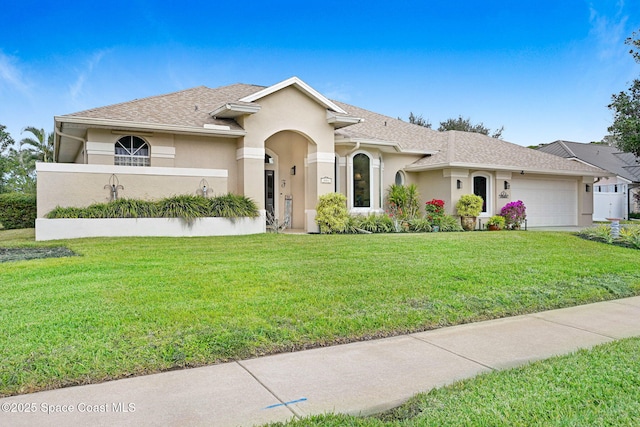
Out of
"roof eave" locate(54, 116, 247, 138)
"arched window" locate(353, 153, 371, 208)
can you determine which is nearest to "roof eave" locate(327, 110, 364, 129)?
"arched window" locate(353, 153, 371, 208)

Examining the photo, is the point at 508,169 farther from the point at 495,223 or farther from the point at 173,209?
the point at 173,209

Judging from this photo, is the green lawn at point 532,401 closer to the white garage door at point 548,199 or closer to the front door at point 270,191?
the front door at point 270,191

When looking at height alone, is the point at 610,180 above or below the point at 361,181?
above

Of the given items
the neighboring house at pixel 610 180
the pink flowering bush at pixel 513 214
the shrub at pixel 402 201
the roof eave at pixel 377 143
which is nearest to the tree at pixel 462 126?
the neighboring house at pixel 610 180

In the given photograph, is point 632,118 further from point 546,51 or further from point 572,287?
point 572,287

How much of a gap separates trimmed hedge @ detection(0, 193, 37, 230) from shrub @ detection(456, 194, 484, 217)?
1870 centimetres

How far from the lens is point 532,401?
11.9 ft

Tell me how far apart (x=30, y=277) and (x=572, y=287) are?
9.26 metres

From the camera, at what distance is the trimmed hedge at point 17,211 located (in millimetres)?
20766

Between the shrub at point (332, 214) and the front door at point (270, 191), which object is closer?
the shrub at point (332, 214)

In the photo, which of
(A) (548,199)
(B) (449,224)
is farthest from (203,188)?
(A) (548,199)

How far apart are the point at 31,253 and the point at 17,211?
12408mm

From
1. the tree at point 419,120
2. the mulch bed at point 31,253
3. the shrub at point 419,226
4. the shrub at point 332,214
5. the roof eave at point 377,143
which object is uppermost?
the tree at point 419,120

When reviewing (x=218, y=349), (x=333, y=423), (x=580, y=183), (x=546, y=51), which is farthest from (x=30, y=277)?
(x=580, y=183)
